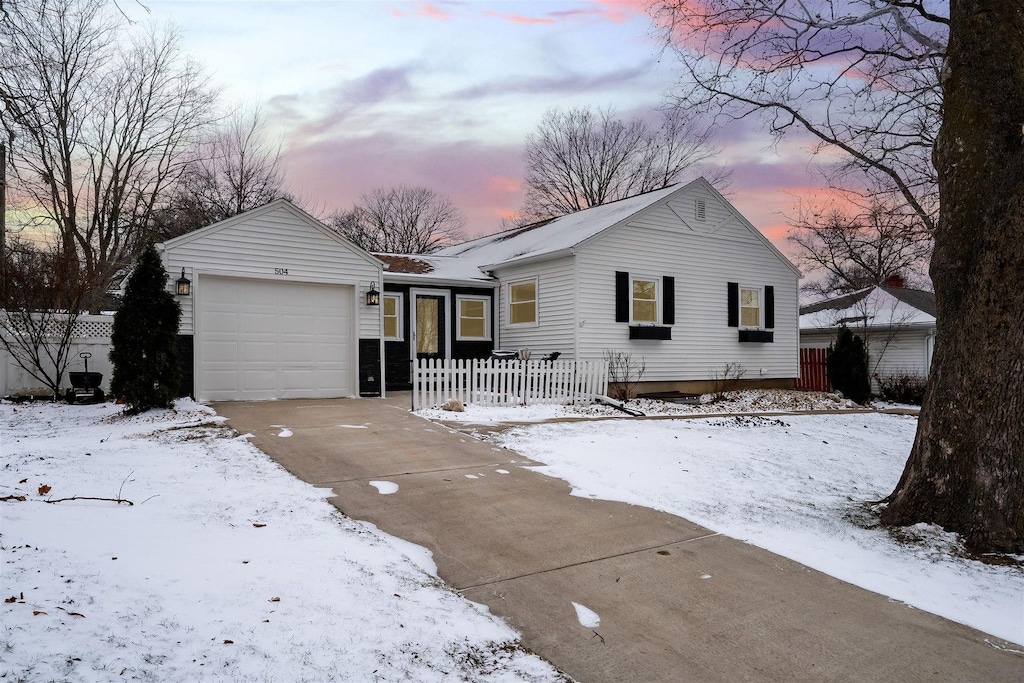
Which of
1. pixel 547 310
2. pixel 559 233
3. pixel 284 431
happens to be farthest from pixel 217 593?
pixel 559 233

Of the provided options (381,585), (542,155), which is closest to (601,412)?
(381,585)

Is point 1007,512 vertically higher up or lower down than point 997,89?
lower down

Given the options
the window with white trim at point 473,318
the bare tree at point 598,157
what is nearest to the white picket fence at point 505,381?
the window with white trim at point 473,318

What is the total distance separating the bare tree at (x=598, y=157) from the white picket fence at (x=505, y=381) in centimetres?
2286

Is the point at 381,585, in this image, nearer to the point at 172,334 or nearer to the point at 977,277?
the point at 977,277

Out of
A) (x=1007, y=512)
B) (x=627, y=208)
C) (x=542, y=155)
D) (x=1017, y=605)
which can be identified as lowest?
(x=1017, y=605)

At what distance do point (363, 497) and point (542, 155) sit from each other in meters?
33.3

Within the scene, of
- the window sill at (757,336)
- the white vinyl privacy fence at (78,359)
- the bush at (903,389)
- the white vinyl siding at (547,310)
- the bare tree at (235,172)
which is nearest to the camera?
the white vinyl privacy fence at (78,359)

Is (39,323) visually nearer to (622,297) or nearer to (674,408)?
(622,297)

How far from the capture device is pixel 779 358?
17984mm

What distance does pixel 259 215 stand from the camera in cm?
1173

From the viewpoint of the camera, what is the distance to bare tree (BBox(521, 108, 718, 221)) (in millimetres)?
33938

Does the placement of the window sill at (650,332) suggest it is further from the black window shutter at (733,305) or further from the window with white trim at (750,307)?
the window with white trim at (750,307)

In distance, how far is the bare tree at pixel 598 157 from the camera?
33.9 meters
